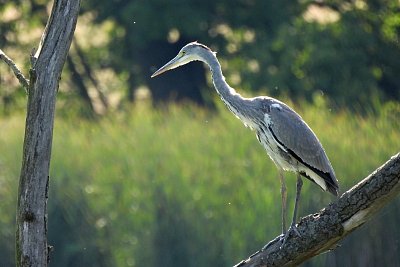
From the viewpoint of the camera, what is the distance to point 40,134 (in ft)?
17.7

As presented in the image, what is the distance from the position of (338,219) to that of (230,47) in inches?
582

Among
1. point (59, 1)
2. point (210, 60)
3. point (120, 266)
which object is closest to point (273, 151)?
point (210, 60)

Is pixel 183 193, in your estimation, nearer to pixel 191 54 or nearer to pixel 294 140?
pixel 191 54

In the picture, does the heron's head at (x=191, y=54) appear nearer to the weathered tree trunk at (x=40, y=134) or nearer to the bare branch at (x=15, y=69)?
the bare branch at (x=15, y=69)

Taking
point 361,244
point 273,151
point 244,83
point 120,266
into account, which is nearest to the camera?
point 273,151

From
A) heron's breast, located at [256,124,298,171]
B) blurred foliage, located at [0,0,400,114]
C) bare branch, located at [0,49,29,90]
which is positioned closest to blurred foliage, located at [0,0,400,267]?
blurred foliage, located at [0,0,400,114]

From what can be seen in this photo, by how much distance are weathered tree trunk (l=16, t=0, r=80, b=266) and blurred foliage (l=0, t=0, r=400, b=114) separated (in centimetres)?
1176

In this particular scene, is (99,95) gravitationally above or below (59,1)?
above

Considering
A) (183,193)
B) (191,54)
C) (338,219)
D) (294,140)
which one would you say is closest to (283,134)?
(294,140)

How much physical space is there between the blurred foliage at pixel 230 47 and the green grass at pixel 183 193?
19.6 feet

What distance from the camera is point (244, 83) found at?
18.4 m

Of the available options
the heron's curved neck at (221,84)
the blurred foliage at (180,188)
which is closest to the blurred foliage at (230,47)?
the blurred foliage at (180,188)

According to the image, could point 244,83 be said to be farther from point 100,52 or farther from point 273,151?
point 273,151

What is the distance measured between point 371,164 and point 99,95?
12.0 meters
